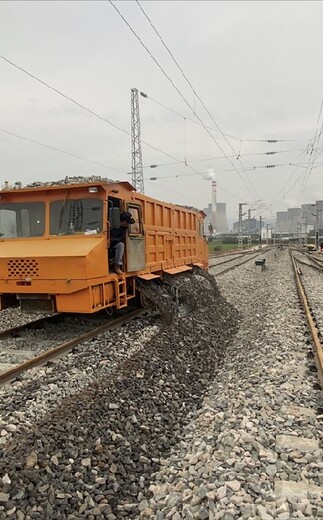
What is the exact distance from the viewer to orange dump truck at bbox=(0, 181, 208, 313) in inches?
281

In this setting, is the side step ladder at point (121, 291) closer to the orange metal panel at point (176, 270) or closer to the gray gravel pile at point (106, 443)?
the gray gravel pile at point (106, 443)

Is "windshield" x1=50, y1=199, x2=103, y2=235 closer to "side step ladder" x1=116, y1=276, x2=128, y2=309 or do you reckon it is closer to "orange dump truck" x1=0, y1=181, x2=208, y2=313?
"orange dump truck" x1=0, y1=181, x2=208, y2=313

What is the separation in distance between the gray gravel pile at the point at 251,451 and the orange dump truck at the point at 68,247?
2615mm

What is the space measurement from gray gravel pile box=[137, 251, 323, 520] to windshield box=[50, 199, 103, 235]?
346cm

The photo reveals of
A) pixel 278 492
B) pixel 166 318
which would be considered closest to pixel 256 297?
pixel 166 318

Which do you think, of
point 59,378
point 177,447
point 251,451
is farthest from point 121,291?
point 251,451

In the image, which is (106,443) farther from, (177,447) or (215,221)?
(215,221)

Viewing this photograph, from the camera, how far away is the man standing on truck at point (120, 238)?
819cm

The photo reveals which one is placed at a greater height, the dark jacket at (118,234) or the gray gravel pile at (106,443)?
the dark jacket at (118,234)

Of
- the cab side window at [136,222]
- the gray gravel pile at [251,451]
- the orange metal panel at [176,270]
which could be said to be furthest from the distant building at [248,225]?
the gray gravel pile at [251,451]

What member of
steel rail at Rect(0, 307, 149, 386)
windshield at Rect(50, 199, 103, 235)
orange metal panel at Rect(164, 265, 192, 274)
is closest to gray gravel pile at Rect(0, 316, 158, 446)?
steel rail at Rect(0, 307, 149, 386)

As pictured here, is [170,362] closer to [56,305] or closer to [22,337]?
[56,305]

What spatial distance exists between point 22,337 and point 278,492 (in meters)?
5.89

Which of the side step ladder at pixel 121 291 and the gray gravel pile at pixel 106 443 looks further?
the side step ladder at pixel 121 291
